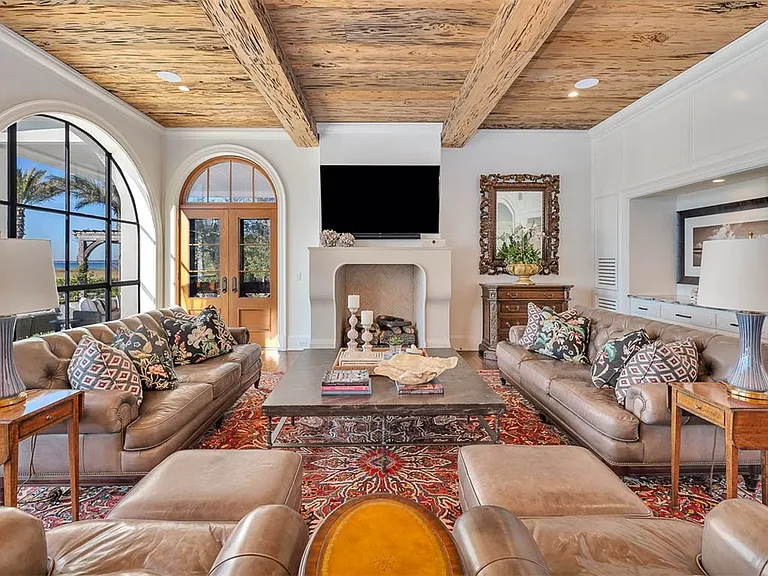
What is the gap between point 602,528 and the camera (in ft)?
4.20

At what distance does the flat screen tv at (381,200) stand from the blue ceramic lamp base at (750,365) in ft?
13.1

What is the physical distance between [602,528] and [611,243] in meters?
5.00

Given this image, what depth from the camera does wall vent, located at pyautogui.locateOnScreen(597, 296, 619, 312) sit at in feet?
18.2

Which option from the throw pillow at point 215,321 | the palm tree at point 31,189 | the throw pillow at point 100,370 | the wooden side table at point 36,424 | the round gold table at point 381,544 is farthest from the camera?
the palm tree at point 31,189

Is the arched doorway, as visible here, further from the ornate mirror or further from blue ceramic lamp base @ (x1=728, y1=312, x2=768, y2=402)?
blue ceramic lamp base @ (x1=728, y1=312, x2=768, y2=402)

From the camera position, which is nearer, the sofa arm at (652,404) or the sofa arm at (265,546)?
the sofa arm at (265,546)

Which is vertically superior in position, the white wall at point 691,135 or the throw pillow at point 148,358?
the white wall at point 691,135

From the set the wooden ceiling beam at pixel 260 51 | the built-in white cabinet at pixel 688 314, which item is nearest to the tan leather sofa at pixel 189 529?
the wooden ceiling beam at pixel 260 51

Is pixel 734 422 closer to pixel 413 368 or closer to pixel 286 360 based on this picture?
pixel 413 368

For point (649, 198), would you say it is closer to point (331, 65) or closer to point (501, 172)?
point (501, 172)

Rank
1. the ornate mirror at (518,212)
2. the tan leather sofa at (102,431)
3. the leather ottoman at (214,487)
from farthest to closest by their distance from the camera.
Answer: the ornate mirror at (518,212) < the tan leather sofa at (102,431) < the leather ottoman at (214,487)

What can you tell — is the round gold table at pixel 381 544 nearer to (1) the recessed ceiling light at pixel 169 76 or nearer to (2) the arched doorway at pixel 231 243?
(1) the recessed ceiling light at pixel 169 76

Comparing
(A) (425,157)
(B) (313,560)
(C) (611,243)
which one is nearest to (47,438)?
(B) (313,560)

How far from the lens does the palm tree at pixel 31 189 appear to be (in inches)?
149
